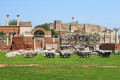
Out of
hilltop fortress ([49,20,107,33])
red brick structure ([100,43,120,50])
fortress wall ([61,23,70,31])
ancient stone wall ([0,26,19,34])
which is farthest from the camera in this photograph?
fortress wall ([61,23,70,31])

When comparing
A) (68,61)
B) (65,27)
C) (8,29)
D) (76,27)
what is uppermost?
(65,27)

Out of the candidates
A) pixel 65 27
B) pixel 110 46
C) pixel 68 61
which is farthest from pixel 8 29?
pixel 65 27

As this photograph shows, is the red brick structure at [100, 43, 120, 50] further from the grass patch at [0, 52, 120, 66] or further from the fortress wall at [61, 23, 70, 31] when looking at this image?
the fortress wall at [61, 23, 70, 31]

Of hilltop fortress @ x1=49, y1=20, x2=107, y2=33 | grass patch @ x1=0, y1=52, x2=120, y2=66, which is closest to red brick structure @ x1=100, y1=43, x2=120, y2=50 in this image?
grass patch @ x1=0, y1=52, x2=120, y2=66

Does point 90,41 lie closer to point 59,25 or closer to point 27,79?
point 27,79

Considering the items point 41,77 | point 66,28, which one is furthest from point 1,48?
point 66,28

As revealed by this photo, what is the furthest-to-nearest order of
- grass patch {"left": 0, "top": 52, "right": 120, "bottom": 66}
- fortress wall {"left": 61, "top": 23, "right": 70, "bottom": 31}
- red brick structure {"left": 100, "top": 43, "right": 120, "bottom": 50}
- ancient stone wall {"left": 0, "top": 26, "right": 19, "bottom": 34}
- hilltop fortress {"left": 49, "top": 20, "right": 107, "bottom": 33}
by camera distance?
fortress wall {"left": 61, "top": 23, "right": 70, "bottom": 31} < hilltop fortress {"left": 49, "top": 20, "right": 107, "bottom": 33} < ancient stone wall {"left": 0, "top": 26, "right": 19, "bottom": 34} < red brick structure {"left": 100, "top": 43, "right": 120, "bottom": 50} < grass patch {"left": 0, "top": 52, "right": 120, "bottom": 66}

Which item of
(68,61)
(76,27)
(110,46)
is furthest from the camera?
(76,27)

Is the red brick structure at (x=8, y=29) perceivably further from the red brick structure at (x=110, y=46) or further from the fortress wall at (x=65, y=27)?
the fortress wall at (x=65, y=27)

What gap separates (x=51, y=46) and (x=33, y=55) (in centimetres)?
1217

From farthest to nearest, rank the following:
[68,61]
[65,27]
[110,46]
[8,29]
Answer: [65,27] < [8,29] < [110,46] < [68,61]

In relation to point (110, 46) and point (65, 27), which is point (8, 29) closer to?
point (110, 46)

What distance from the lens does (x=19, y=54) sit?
19484 mm

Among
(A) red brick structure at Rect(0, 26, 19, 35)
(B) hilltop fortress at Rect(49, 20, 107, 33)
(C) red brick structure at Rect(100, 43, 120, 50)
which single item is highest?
(B) hilltop fortress at Rect(49, 20, 107, 33)
